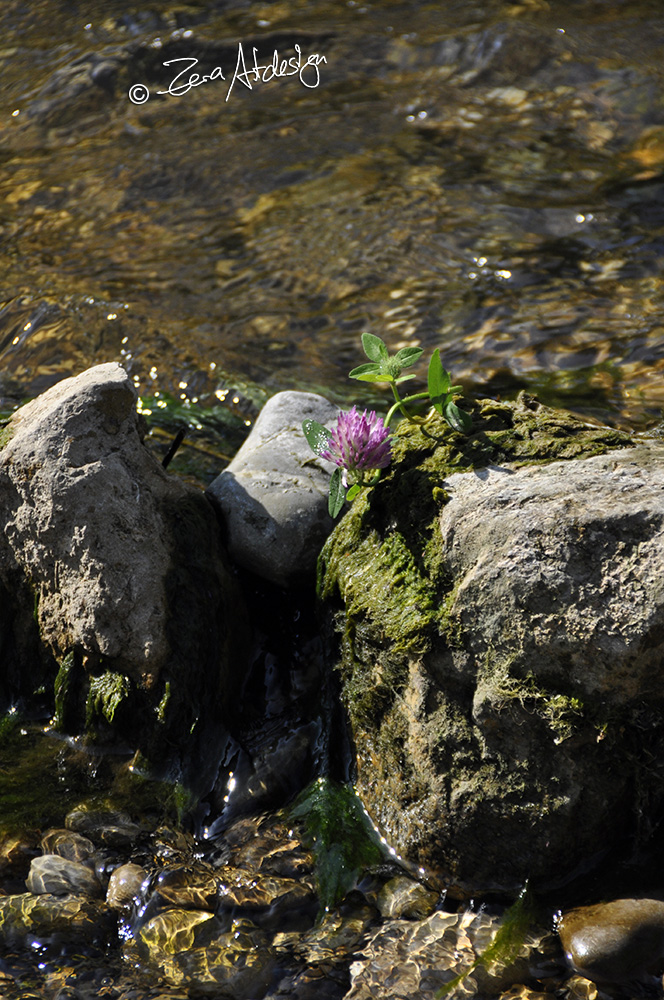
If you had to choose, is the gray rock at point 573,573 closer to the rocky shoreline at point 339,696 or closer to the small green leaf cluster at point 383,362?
the rocky shoreline at point 339,696

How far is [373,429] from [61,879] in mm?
1833

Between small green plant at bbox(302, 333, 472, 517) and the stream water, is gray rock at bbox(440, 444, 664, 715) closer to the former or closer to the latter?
small green plant at bbox(302, 333, 472, 517)

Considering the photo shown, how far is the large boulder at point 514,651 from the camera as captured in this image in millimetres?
2521

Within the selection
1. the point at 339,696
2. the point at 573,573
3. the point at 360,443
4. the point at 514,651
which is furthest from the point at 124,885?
the point at 573,573

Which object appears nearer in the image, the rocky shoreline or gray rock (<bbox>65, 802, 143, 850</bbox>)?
the rocky shoreline

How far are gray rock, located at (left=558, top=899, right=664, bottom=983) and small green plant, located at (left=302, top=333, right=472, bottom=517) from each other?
5.03ft

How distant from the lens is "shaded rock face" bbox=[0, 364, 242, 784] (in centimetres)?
331

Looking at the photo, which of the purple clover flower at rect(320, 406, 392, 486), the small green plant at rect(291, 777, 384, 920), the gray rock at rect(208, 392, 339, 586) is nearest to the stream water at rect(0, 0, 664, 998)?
the gray rock at rect(208, 392, 339, 586)

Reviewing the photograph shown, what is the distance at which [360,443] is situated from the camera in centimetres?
307

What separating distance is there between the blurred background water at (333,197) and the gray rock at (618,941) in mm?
2647

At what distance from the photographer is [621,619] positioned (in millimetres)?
2463

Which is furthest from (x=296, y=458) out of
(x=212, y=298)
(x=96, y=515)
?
(x=212, y=298)

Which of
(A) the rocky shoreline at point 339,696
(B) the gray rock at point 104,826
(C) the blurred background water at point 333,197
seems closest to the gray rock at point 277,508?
(A) the rocky shoreline at point 339,696

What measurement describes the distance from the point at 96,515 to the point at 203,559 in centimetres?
46
